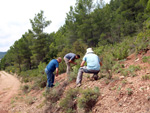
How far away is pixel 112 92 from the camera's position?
350 centimetres

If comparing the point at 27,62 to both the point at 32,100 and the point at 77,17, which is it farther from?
the point at 32,100

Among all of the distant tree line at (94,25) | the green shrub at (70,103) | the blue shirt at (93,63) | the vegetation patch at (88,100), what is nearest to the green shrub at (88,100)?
the vegetation patch at (88,100)

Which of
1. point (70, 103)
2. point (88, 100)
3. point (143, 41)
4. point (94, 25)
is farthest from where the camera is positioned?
point (94, 25)

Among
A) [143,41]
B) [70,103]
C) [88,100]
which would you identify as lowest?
[70,103]

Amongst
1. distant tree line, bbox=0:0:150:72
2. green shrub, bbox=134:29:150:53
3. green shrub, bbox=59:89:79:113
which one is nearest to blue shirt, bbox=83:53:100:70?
green shrub, bbox=59:89:79:113

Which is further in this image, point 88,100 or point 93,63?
point 93,63

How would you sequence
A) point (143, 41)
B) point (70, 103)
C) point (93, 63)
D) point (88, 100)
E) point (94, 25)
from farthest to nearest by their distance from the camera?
point (94, 25) < point (143, 41) < point (93, 63) < point (70, 103) < point (88, 100)

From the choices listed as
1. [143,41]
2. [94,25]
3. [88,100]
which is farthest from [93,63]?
[94,25]

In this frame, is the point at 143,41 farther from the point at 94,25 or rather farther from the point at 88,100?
the point at 94,25

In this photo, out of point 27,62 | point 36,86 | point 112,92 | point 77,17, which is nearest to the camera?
point 112,92

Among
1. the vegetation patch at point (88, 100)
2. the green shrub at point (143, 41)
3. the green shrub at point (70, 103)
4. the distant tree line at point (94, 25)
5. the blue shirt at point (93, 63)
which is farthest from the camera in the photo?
the distant tree line at point (94, 25)

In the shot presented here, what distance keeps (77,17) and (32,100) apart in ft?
42.6

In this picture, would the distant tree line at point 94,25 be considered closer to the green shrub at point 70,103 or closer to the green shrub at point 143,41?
the green shrub at point 143,41

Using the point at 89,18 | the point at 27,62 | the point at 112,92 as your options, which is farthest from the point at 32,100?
the point at 27,62
